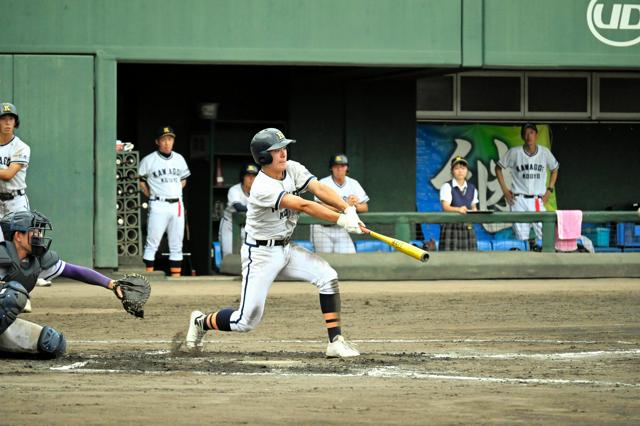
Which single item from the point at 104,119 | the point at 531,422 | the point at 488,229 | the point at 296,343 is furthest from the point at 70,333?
the point at 488,229

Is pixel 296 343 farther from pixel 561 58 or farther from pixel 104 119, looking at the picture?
pixel 561 58

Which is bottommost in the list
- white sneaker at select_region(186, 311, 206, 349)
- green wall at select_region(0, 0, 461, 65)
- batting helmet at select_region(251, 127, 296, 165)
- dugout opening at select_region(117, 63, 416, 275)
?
white sneaker at select_region(186, 311, 206, 349)

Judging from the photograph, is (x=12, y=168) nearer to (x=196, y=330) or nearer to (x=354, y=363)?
(x=196, y=330)

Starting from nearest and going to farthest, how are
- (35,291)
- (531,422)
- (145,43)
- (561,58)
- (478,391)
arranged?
(531,422), (478,391), (35,291), (145,43), (561,58)

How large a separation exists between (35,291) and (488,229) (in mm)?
7406

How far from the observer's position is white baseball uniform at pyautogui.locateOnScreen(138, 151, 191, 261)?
1592cm

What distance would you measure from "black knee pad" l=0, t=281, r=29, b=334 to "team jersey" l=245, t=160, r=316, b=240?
1773mm

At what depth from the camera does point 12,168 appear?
13586 millimetres

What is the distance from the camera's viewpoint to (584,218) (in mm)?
16141

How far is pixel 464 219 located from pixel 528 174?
186 cm

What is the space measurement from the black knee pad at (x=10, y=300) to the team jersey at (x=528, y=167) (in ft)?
32.4

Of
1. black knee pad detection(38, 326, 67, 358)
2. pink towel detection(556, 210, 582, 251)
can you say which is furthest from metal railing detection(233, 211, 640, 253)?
black knee pad detection(38, 326, 67, 358)

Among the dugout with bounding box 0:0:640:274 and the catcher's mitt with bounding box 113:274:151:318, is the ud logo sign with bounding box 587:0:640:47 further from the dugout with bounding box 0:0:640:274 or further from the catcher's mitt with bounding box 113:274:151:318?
the catcher's mitt with bounding box 113:274:151:318

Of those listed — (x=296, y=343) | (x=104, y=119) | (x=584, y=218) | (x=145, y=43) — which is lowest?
(x=296, y=343)
